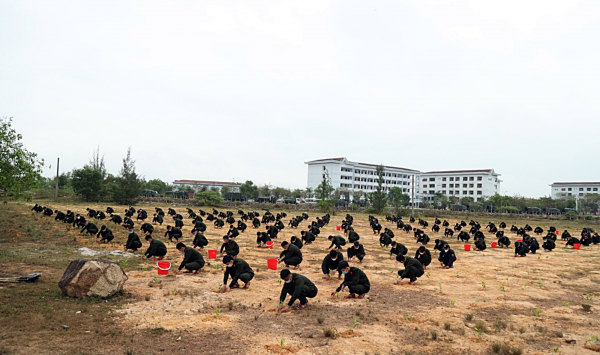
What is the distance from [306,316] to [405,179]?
104 m

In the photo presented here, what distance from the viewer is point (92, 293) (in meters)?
8.81

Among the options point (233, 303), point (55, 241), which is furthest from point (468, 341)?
point (55, 241)

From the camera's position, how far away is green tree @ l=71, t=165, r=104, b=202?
48.1 meters

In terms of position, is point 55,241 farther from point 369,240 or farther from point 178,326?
point 369,240

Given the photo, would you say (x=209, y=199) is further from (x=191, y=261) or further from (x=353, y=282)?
(x=353, y=282)

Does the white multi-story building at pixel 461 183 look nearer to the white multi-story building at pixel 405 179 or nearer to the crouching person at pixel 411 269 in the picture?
the white multi-story building at pixel 405 179

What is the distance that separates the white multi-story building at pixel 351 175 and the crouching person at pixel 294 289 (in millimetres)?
80552

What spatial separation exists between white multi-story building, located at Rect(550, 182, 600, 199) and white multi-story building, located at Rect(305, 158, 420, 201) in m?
42.2

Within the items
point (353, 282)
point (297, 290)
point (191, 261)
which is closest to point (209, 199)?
point (191, 261)

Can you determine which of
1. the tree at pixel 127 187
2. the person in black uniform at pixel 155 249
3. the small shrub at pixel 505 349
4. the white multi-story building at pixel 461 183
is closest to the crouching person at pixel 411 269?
the small shrub at pixel 505 349

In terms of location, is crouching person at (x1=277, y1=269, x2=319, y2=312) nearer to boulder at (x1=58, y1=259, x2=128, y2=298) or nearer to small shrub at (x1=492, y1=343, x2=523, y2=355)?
small shrub at (x1=492, y1=343, x2=523, y2=355)

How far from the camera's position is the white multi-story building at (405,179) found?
94.8m

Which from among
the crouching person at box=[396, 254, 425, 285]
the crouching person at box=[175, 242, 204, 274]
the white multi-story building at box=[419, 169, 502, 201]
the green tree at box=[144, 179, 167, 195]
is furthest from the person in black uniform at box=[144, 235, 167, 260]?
the white multi-story building at box=[419, 169, 502, 201]

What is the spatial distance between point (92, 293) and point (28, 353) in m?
3.06
